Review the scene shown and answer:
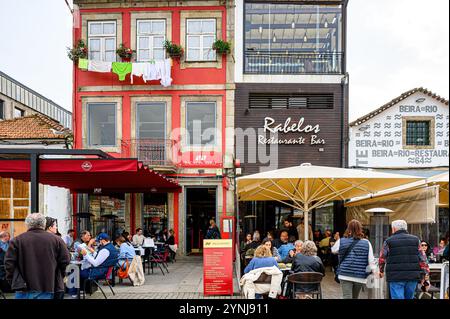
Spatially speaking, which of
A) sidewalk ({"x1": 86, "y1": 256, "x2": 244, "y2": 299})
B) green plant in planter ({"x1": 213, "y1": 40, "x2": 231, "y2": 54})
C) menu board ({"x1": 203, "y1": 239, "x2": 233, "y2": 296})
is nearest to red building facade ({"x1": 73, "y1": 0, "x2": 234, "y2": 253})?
green plant in planter ({"x1": 213, "y1": 40, "x2": 231, "y2": 54})

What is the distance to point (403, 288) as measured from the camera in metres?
5.14

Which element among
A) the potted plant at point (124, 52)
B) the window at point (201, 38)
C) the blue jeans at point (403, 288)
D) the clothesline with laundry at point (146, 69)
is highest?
the window at point (201, 38)

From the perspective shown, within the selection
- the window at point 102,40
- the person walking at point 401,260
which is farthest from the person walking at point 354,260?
the window at point 102,40

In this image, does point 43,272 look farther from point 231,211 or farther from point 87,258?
point 231,211

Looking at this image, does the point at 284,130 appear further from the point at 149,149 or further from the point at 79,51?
the point at 79,51

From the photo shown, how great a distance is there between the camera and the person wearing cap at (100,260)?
27.1 feet

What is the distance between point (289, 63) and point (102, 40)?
246 inches

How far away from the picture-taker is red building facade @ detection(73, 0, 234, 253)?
1636cm

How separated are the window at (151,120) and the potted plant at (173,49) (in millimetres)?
1625

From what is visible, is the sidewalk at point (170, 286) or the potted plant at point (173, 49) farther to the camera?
the potted plant at point (173, 49)

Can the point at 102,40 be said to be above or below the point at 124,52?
above

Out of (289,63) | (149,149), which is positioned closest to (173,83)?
(149,149)

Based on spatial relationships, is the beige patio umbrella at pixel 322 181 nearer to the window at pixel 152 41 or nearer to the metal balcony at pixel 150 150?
the metal balcony at pixel 150 150
